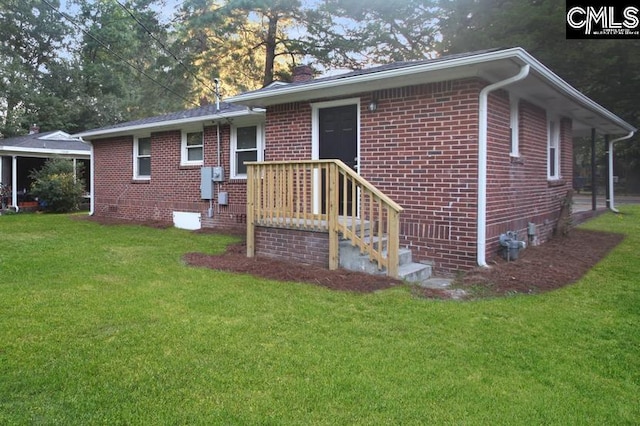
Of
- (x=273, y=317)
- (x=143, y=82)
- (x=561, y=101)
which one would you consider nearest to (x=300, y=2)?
(x=143, y=82)

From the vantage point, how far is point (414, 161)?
6570mm

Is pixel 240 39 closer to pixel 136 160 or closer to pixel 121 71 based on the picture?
pixel 121 71

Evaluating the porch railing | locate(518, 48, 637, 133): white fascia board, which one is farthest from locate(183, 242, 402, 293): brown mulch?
locate(518, 48, 637, 133): white fascia board

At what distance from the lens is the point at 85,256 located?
7.07m

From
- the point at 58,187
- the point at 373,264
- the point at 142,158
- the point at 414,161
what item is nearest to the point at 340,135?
the point at 414,161

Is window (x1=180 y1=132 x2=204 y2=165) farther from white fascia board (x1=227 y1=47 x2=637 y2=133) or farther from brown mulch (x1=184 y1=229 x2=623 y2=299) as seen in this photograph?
brown mulch (x1=184 y1=229 x2=623 y2=299)

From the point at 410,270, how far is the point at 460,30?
1973 cm

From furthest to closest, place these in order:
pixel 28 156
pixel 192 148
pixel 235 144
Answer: pixel 28 156, pixel 192 148, pixel 235 144

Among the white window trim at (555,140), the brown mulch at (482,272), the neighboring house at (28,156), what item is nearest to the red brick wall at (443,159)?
the brown mulch at (482,272)

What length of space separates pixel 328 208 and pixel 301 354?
2.90m

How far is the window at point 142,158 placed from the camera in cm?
1270

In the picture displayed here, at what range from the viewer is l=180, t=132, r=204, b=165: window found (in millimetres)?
11430

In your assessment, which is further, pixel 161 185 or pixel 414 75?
pixel 161 185

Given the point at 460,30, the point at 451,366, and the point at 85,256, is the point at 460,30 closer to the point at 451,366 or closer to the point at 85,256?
the point at 85,256
